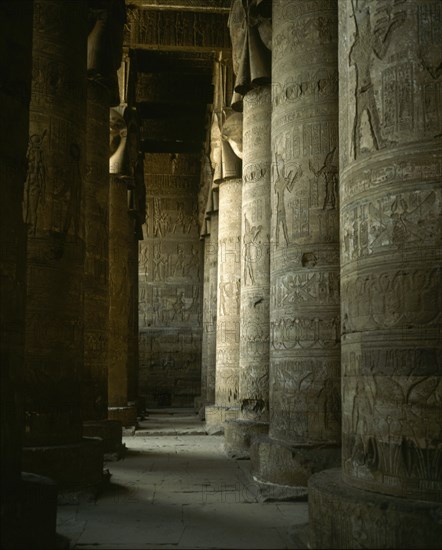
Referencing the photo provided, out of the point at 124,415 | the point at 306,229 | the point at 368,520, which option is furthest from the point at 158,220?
the point at 368,520

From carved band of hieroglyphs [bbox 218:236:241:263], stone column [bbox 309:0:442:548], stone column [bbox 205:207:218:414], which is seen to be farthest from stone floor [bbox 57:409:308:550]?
stone column [bbox 205:207:218:414]

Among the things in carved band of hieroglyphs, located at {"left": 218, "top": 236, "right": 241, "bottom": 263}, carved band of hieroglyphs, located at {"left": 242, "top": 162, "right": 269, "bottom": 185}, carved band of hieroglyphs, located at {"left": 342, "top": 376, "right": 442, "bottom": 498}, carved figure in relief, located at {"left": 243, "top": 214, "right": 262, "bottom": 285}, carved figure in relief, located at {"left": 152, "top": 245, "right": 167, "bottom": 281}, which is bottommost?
→ carved band of hieroglyphs, located at {"left": 342, "top": 376, "right": 442, "bottom": 498}

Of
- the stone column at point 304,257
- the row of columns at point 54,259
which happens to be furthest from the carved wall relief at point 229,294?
the stone column at point 304,257

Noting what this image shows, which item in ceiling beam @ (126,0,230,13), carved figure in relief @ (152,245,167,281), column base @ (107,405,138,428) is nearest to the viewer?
column base @ (107,405,138,428)

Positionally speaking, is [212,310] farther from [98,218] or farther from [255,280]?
[98,218]

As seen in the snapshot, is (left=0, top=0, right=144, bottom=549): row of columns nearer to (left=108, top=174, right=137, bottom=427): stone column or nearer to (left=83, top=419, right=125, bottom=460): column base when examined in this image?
(left=83, top=419, right=125, bottom=460): column base

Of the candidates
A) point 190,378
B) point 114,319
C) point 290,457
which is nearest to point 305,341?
point 290,457

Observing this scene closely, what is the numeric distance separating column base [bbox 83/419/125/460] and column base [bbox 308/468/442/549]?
5.33 meters

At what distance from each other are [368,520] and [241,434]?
6.15 m

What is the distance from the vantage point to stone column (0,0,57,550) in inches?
170

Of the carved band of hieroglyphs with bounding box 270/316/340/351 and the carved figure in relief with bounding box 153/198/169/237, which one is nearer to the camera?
the carved band of hieroglyphs with bounding box 270/316/340/351

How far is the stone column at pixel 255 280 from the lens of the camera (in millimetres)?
9891

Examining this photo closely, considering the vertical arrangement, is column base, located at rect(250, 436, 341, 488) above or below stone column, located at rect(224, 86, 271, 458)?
below

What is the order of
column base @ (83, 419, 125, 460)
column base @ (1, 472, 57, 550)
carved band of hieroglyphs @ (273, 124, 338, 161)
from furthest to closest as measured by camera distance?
column base @ (83, 419, 125, 460) → carved band of hieroglyphs @ (273, 124, 338, 161) → column base @ (1, 472, 57, 550)
